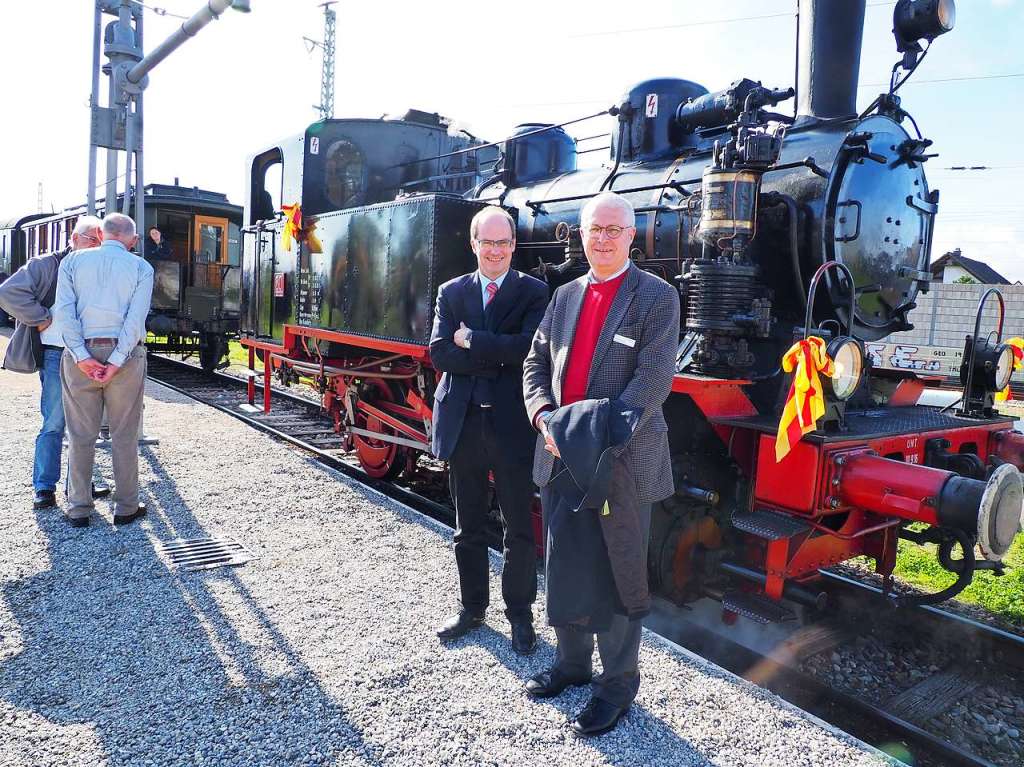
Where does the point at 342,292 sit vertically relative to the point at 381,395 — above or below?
above

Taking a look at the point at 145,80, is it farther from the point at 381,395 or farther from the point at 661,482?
the point at 661,482

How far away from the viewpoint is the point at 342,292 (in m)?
6.34

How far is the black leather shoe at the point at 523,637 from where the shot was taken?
124 inches

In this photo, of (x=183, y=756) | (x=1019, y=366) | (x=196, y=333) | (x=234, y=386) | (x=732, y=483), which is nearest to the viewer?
(x=183, y=756)

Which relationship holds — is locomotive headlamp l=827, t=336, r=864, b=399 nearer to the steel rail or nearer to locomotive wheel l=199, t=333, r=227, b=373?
the steel rail

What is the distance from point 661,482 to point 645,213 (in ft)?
8.11

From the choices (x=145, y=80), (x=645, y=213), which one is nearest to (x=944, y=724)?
(x=645, y=213)

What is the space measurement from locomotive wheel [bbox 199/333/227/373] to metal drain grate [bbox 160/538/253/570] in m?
10.7

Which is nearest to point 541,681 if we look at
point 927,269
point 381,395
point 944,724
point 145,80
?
point 944,724

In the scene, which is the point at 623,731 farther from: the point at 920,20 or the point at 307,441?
the point at 307,441

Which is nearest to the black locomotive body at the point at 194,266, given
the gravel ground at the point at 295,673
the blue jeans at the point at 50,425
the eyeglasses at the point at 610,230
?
the blue jeans at the point at 50,425

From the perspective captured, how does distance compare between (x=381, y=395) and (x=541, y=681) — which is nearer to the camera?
(x=541, y=681)

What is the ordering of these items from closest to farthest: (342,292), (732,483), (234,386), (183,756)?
(183,756) → (732,483) → (342,292) → (234,386)

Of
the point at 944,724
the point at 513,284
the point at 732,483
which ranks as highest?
the point at 513,284
